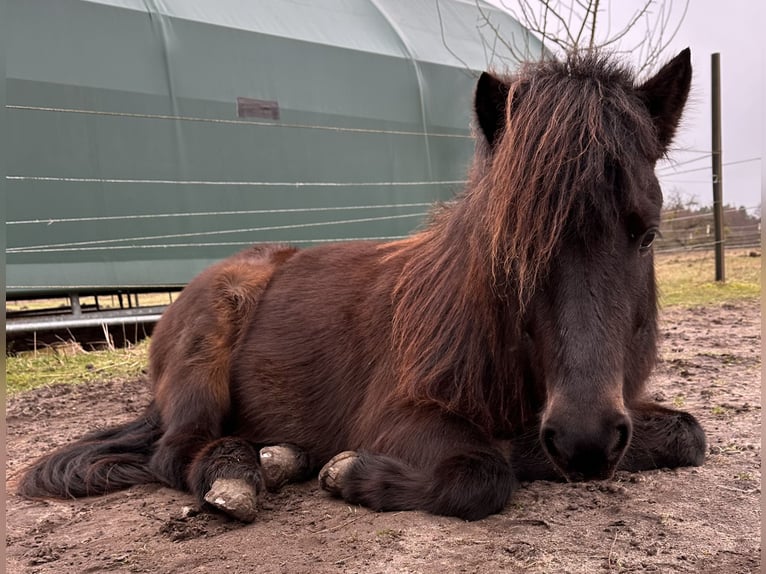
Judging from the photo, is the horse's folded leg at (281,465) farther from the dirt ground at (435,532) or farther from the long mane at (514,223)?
the long mane at (514,223)

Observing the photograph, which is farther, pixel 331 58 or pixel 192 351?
pixel 331 58

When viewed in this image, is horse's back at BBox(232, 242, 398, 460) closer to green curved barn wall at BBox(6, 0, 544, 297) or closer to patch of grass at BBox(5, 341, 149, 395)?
patch of grass at BBox(5, 341, 149, 395)

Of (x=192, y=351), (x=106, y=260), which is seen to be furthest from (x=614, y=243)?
(x=106, y=260)

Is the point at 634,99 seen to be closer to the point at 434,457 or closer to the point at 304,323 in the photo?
the point at 434,457

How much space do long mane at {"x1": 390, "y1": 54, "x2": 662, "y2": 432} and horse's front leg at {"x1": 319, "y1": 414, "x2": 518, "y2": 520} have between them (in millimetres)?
168

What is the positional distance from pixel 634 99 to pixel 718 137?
1099 cm

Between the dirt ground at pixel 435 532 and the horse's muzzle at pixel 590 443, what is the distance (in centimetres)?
30

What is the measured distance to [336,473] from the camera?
8.84 feet

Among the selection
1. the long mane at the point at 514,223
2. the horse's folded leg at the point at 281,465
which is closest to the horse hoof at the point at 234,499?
the horse's folded leg at the point at 281,465

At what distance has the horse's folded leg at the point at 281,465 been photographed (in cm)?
300

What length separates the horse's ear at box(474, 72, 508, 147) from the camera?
2480 mm

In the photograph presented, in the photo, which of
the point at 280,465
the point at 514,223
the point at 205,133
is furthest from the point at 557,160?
the point at 205,133

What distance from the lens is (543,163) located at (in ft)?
6.97

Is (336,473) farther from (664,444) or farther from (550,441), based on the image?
(664,444)
